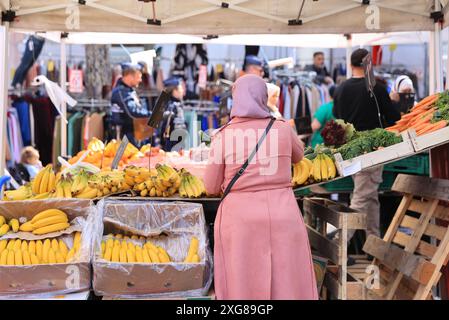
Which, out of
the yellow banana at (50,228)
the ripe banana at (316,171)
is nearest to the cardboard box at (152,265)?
the yellow banana at (50,228)

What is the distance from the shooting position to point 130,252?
4336 mm

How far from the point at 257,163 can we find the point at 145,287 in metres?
0.97

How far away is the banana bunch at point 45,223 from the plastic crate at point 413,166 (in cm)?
358

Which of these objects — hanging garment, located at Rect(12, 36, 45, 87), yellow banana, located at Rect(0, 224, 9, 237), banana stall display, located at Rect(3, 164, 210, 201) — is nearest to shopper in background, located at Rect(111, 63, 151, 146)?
hanging garment, located at Rect(12, 36, 45, 87)

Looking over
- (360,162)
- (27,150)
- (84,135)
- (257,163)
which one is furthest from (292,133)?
(84,135)

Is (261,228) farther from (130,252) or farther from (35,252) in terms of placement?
(35,252)

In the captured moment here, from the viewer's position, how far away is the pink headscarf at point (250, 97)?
399 centimetres

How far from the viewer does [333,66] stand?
12.3 metres

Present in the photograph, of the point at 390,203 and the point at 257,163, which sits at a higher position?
the point at 257,163

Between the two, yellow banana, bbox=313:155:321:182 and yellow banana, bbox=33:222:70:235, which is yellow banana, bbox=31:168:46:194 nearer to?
yellow banana, bbox=33:222:70:235

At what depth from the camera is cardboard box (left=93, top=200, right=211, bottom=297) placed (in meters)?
4.15

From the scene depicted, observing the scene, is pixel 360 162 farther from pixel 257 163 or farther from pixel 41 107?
pixel 41 107

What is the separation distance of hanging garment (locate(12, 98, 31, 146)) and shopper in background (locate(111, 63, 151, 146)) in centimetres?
221

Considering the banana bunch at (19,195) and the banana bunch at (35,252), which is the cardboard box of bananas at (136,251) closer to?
the banana bunch at (35,252)
